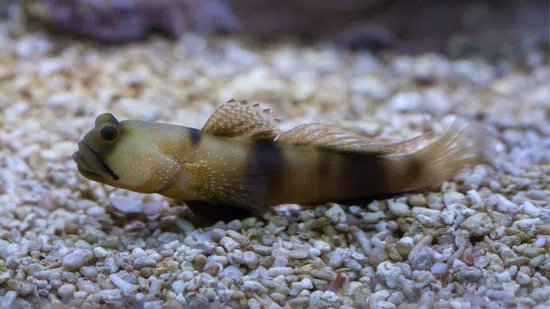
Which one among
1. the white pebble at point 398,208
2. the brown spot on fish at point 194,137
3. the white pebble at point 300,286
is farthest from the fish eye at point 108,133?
the white pebble at point 398,208

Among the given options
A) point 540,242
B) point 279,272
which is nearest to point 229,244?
point 279,272

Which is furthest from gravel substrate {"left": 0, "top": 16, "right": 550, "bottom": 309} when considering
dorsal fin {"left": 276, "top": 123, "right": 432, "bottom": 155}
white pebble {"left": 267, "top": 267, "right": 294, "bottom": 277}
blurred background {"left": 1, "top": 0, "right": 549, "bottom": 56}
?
blurred background {"left": 1, "top": 0, "right": 549, "bottom": 56}

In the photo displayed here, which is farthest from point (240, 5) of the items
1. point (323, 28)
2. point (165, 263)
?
point (165, 263)

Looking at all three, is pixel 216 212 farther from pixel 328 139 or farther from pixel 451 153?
pixel 451 153

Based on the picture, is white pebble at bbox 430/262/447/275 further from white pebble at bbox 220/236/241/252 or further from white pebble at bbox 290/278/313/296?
white pebble at bbox 220/236/241/252

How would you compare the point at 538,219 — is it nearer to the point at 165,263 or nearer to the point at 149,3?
the point at 165,263
